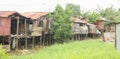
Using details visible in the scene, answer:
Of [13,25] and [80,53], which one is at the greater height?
[13,25]

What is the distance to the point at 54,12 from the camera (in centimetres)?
3488

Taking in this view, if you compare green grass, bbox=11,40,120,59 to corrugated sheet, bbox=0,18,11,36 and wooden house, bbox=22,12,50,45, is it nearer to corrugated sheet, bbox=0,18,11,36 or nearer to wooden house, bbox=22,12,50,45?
corrugated sheet, bbox=0,18,11,36

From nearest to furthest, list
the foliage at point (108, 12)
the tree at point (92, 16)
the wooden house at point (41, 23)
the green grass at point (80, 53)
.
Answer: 1. the green grass at point (80, 53)
2. the wooden house at point (41, 23)
3. the foliage at point (108, 12)
4. the tree at point (92, 16)

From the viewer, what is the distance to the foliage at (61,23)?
33662 mm

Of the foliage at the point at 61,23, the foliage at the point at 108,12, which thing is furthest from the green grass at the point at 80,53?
the foliage at the point at 108,12

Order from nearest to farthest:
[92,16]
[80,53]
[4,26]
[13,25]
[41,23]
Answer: [80,53], [4,26], [13,25], [41,23], [92,16]

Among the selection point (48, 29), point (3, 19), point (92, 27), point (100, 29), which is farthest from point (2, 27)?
point (100, 29)

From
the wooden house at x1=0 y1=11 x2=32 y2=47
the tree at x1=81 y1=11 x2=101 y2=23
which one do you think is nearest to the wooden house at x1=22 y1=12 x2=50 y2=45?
the wooden house at x1=0 y1=11 x2=32 y2=47

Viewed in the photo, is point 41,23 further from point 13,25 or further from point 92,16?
point 92,16

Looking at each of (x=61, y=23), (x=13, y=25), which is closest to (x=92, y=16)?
(x=61, y=23)

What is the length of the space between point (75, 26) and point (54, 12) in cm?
643

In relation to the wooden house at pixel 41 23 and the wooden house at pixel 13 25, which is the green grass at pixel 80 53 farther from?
the wooden house at pixel 41 23

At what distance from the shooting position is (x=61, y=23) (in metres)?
34.0

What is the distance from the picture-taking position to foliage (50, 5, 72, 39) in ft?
110
